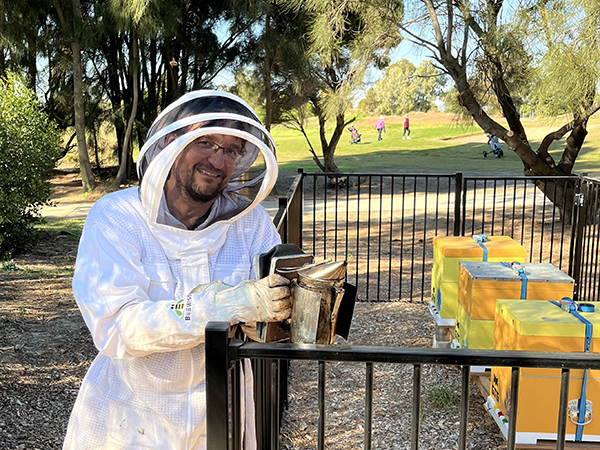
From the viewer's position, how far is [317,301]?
1587 millimetres

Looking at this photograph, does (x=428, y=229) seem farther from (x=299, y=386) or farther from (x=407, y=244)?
(x=299, y=386)

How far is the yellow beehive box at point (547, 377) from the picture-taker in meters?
3.29

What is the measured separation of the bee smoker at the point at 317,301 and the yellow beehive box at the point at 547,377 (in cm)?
203

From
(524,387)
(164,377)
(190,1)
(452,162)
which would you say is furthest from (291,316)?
(452,162)

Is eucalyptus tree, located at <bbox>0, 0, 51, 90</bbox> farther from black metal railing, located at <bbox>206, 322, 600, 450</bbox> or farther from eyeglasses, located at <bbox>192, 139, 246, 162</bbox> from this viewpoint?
black metal railing, located at <bbox>206, 322, 600, 450</bbox>

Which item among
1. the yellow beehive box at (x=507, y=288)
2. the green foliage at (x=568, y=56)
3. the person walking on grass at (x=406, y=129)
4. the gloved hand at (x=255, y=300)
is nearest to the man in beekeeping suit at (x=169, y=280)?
the gloved hand at (x=255, y=300)

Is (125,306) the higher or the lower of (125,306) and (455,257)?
the higher

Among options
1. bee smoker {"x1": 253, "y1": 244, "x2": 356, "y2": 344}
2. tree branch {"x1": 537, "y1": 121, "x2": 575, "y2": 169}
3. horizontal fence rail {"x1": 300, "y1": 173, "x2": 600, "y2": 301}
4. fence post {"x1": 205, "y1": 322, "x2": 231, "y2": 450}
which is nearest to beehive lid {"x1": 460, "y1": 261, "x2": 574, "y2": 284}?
horizontal fence rail {"x1": 300, "y1": 173, "x2": 600, "y2": 301}

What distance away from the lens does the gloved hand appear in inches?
64.5

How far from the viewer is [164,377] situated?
187cm

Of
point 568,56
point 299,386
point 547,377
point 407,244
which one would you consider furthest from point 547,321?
point 407,244

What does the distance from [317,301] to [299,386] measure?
339cm

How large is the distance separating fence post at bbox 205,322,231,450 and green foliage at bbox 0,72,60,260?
7.49 m

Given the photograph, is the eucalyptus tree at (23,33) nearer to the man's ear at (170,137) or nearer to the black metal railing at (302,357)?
the man's ear at (170,137)
